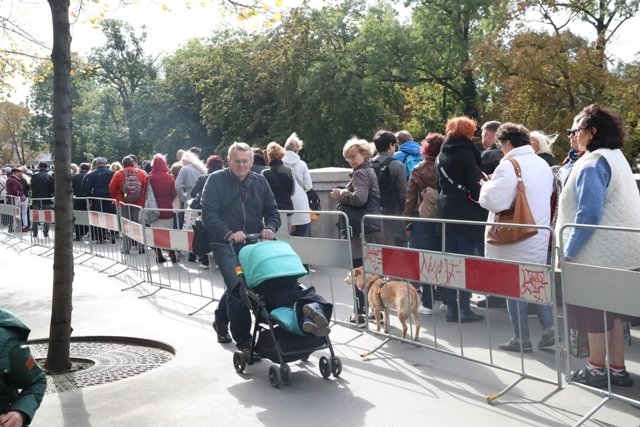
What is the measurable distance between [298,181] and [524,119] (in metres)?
21.9

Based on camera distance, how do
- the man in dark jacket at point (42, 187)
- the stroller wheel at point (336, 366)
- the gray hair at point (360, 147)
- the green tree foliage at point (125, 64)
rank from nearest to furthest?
the stroller wheel at point (336, 366) < the gray hair at point (360, 147) < the man in dark jacket at point (42, 187) < the green tree foliage at point (125, 64)

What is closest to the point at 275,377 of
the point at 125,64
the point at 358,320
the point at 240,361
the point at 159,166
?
the point at 240,361

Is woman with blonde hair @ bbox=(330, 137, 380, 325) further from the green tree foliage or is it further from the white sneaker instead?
the green tree foliage

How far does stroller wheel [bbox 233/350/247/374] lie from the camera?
655 centimetres

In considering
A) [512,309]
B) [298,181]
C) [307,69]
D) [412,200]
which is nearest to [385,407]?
[512,309]

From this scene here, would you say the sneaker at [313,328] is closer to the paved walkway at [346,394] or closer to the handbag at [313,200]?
the paved walkway at [346,394]

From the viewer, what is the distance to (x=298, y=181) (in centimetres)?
1124

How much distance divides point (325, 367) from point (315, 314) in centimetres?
58

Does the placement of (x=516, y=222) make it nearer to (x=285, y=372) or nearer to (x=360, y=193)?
(x=360, y=193)

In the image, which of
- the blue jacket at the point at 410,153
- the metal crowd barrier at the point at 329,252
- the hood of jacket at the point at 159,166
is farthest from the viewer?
the hood of jacket at the point at 159,166

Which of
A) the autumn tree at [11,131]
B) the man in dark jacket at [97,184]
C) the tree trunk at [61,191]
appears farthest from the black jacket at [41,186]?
the autumn tree at [11,131]

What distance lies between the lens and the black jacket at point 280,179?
34.5 ft

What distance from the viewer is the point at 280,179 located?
1051 centimetres

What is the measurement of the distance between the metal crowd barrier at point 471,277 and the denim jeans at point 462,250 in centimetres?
29
